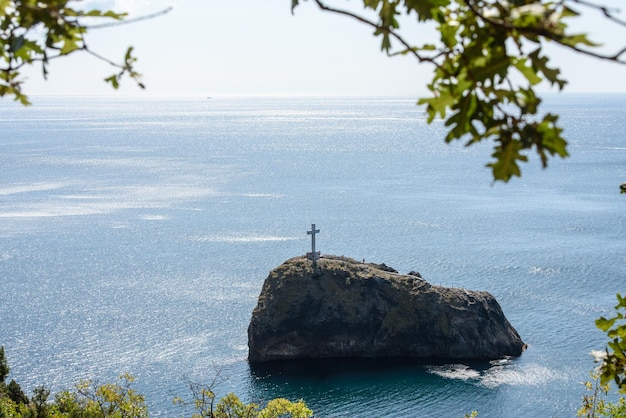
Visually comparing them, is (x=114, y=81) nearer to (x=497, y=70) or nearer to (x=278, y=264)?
(x=497, y=70)

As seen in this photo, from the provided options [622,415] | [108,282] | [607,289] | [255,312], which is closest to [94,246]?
[108,282]

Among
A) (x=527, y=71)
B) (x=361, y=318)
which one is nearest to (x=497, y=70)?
(x=527, y=71)

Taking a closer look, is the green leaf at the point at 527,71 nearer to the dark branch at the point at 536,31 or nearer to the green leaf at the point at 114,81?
the dark branch at the point at 536,31

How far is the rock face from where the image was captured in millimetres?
47750

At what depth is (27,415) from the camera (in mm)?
20906

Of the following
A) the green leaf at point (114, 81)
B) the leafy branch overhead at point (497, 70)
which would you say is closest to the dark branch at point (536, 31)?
the leafy branch overhead at point (497, 70)

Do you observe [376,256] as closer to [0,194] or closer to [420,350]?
[420,350]

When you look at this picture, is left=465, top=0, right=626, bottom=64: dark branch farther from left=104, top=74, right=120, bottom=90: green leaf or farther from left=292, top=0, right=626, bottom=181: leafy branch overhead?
left=104, top=74, right=120, bottom=90: green leaf

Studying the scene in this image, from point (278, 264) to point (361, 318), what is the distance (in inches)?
993

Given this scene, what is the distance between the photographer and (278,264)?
72.6m

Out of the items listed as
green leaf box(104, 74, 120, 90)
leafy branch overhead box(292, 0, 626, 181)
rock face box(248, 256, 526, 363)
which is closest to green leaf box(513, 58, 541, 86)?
leafy branch overhead box(292, 0, 626, 181)

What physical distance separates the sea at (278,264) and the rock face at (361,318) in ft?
4.18

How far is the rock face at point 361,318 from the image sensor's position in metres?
47.8

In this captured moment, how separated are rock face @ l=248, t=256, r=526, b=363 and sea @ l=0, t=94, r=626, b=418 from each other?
50.2 inches
